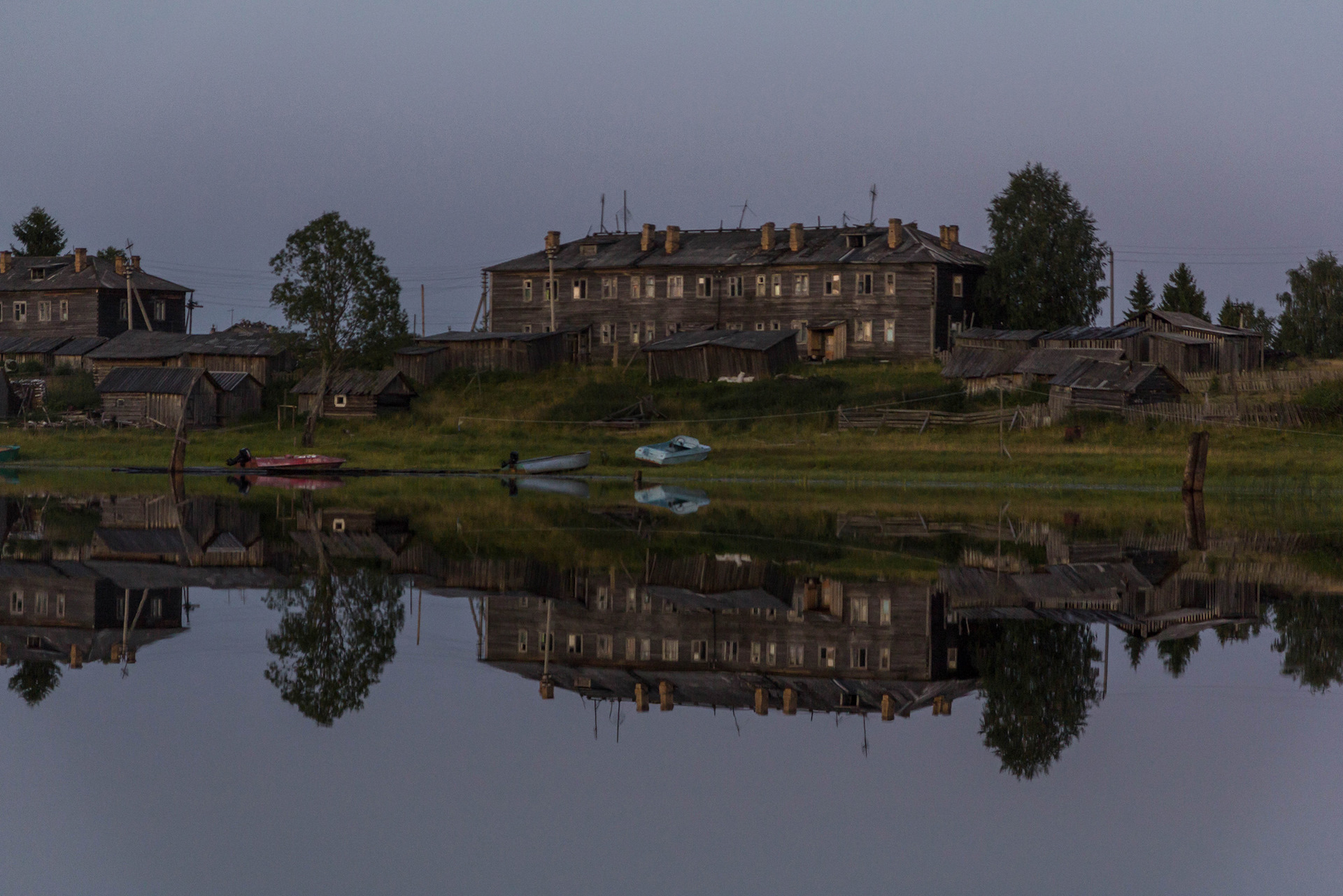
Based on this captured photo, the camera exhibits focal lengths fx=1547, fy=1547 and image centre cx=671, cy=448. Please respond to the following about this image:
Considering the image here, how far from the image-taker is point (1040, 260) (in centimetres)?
8294

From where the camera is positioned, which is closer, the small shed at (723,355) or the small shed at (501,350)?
the small shed at (723,355)

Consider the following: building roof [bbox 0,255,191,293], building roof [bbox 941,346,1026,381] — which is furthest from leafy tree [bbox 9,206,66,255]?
building roof [bbox 941,346,1026,381]

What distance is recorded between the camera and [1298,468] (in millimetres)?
52219

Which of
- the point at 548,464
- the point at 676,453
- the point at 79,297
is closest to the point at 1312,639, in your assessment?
the point at 676,453

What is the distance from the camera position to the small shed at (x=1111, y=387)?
63.1 m

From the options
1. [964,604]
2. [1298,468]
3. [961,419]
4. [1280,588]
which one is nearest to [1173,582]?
[1280,588]

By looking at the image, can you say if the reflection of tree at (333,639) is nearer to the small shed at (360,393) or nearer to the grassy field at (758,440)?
the grassy field at (758,440)

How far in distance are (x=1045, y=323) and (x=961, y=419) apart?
2003 cm

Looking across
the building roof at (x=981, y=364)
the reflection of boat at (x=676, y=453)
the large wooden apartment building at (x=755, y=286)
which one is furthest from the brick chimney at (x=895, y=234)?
the reflection of boat at (x=676, y=453)

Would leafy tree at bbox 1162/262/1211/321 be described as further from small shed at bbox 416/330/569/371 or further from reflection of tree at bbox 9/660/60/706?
reflection of tree at bbox 9/660/60/706

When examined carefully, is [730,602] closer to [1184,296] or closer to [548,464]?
[548,464]

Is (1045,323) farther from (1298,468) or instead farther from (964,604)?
(964,604)

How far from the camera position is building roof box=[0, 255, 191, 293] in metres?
98.0

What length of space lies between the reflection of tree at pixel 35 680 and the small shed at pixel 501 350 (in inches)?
2596
